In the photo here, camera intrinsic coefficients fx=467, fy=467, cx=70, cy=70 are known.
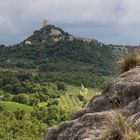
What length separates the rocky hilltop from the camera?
12.7 metres

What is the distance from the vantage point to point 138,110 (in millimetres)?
13594

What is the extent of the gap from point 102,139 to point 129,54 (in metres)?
7.16

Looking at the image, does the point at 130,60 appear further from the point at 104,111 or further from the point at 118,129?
the point at 118,129

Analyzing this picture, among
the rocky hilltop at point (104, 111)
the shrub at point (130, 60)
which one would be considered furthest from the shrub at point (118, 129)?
the shrub at point (130, 60)

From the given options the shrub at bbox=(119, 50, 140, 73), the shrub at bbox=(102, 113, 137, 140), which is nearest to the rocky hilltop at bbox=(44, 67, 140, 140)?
the shrub at bbox=(102, 113, 137, 140)

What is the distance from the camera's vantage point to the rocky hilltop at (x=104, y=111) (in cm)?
1270

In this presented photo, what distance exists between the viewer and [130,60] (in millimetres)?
18344

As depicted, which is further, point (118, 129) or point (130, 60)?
point (130, 60)

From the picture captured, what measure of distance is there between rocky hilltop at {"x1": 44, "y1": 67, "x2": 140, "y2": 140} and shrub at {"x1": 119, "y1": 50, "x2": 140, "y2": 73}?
139 centimetres

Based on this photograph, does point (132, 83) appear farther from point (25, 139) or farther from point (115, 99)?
point (25, 139)

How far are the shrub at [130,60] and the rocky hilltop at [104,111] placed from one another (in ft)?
4.57

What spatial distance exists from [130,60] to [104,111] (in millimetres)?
4584

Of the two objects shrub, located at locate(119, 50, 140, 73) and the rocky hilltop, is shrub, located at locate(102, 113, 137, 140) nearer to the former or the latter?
the rocky hilltop

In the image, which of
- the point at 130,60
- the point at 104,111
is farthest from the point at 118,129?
the point at 130,60
